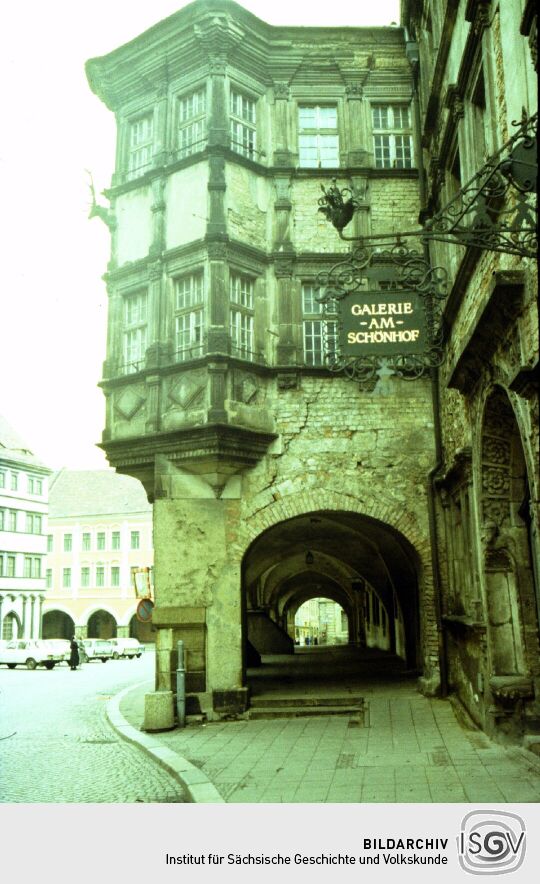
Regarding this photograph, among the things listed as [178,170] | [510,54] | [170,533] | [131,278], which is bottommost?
[170,533]

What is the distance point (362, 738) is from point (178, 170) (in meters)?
9.10

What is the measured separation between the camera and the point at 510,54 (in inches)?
287

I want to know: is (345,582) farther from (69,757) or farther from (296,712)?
(69,757)

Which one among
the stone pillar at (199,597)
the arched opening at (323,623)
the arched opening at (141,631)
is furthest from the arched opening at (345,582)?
the arched opening at (141,631)

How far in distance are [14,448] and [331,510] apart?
17.5ft

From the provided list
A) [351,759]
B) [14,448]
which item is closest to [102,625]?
[14,448]

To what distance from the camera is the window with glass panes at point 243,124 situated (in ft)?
45.9

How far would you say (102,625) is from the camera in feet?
174

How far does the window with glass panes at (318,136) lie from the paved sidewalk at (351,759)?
28.3ft

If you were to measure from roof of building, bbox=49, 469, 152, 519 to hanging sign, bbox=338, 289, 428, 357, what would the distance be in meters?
21.4

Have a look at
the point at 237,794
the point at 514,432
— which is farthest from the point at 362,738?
the point at 514,432

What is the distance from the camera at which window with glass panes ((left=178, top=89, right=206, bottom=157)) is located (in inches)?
550

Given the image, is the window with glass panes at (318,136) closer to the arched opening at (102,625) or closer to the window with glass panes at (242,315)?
the window with glass panes at (242,315)
